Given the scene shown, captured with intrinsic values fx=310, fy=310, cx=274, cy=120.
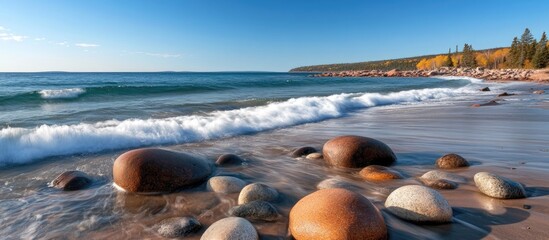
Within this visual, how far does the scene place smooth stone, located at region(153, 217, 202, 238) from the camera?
2518 millimetres

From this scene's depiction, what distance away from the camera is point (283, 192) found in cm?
345

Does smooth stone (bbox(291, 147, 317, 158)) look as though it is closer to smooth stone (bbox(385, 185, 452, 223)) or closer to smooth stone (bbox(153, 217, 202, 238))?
smooth stone (bbox(385, 185, 452, 223))

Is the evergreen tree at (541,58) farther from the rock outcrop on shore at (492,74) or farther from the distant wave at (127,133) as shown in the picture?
the distant wave at (127,133)

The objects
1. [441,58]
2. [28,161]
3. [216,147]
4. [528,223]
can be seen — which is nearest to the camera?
[528,223]

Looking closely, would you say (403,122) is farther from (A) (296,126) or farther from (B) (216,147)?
(B) (216,147)

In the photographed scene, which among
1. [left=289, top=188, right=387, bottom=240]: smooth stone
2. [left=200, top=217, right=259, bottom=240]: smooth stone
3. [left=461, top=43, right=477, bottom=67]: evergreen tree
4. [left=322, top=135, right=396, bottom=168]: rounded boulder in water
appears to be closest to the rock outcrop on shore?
Result: [left=461, top=43, right=477, bottom=67]: evergreen tree

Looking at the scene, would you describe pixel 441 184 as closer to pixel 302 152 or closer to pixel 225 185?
pixel 302 152

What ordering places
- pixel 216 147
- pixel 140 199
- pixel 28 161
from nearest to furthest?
pixel 140 199
pixel 28 161
pixel 216 147

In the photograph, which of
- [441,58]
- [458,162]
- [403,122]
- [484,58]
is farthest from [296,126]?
[441,58]

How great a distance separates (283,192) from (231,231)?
129 cm

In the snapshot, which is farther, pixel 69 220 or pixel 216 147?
pixel 216 147

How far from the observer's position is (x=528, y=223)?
2564 mm

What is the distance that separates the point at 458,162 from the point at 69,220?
457 cm

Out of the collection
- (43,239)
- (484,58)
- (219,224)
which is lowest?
(43,239)
